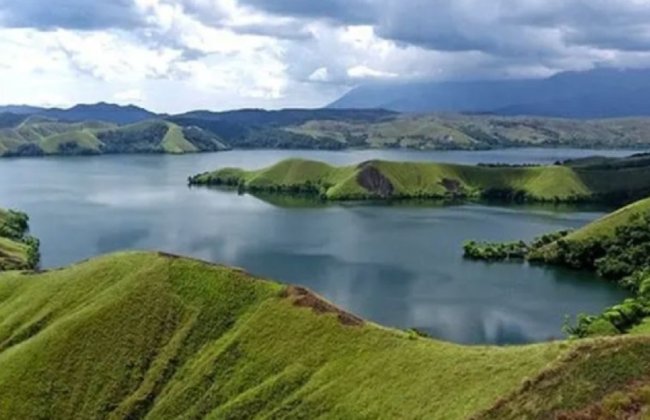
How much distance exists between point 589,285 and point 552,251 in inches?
687

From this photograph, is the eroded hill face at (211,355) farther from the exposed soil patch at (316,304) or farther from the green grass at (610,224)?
the green grass at (610,224)

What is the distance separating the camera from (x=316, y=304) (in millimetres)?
65188

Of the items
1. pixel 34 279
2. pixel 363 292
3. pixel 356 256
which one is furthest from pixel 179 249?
pixel 34 279

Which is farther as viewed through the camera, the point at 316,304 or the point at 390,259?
the point at 390,259

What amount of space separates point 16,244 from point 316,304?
9302 cm

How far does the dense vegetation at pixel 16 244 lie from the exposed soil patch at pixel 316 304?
63.7m

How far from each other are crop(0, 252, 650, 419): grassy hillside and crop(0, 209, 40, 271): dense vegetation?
135 feet

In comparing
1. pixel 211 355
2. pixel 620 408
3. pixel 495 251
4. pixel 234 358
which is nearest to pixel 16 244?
pixel 495 251

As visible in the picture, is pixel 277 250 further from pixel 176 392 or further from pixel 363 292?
pixel 176 392

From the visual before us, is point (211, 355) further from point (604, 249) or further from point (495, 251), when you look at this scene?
point (604, 249)

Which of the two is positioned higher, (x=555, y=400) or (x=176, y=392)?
(x=555, y=400)

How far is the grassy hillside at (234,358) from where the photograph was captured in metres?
46.7

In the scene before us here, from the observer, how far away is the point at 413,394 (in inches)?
1991

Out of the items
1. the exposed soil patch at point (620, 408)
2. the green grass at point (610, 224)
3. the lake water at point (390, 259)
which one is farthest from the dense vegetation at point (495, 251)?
the exposed soil patch at point (620, 408)
